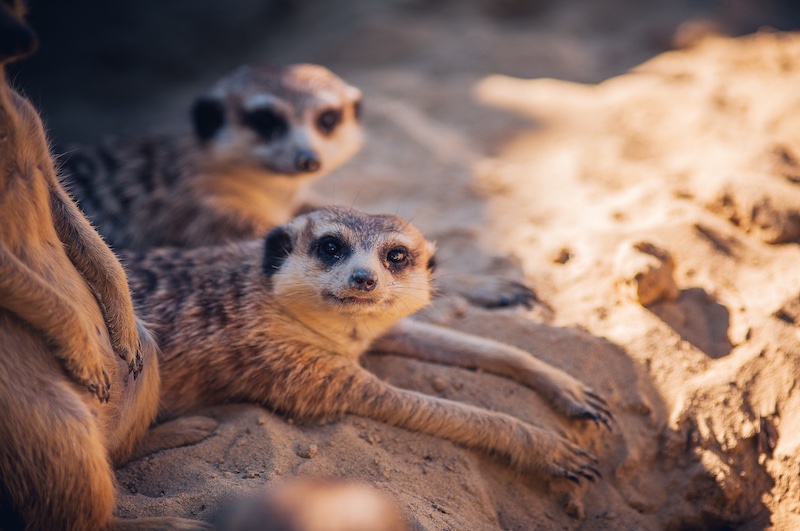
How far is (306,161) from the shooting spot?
358 cm

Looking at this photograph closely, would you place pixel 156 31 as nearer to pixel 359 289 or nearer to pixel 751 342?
pixel 359 289

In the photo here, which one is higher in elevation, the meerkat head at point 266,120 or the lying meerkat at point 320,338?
the meerkat head at point 266,120

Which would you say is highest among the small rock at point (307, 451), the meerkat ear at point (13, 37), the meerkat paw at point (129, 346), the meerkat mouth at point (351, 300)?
the meerkat ear at point (13, 37)

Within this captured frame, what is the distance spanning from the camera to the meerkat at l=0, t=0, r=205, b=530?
1.71 metres

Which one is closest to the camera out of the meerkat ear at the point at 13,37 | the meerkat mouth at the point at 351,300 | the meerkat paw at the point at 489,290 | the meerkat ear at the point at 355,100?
the meerkat ear at the point at 13,37

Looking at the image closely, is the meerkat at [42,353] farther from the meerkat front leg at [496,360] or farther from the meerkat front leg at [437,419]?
the meerkat front leg at [496,360]

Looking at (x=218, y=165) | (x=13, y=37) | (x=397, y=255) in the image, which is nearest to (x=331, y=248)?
(x=397, y=255)

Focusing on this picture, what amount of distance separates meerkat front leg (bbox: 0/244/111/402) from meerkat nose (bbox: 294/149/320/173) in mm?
1780

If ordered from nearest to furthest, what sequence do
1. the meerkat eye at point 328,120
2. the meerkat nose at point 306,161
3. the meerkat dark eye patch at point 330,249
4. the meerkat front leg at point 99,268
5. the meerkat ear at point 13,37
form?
1. the meerkat ear at point 13,37
2. the meerkat front leg at point 99,268
3. the meerkat dark eye patch at point 330,249
4. the meerkat nose at point 306,161
5. the meerkat eye at point 328,120

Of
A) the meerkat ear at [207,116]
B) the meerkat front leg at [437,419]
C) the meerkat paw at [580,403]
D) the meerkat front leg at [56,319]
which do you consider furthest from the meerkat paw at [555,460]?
the meerkat ear at [207,116]

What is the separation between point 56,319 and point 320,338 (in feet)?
3.22

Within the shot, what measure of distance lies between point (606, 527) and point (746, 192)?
1724mm

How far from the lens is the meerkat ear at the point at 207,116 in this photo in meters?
3.83

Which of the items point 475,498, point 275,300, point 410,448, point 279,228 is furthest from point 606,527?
point 279,228
